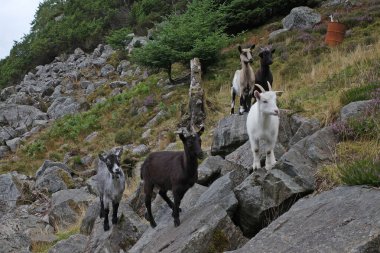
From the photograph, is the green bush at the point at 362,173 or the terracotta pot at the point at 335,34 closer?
the green bush at the point at 362,173

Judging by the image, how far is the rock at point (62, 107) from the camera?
3005cm

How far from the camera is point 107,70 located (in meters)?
35.2

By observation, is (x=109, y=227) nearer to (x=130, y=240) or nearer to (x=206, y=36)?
(x=130, y=240)

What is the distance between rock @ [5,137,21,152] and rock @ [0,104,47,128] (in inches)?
115

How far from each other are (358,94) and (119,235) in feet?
17.4

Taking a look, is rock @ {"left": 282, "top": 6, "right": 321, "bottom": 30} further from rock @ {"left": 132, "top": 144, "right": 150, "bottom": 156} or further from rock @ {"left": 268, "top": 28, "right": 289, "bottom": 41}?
rock @ {"left": 132, "top": 144, "right": 150, "bottom": 156}

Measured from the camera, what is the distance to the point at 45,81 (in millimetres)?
38938

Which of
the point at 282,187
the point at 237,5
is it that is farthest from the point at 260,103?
the point at 237,5

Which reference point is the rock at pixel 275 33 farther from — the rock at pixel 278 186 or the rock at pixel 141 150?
the rock at pixel 278 186

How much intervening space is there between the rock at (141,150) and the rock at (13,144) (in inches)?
423

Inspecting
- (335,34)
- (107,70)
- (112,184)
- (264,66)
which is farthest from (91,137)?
(112,184)

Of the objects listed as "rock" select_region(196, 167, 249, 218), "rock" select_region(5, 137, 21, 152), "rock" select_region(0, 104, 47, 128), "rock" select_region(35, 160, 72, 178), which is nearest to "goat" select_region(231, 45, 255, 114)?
"rock" select_region(196, 167, 249, 218)

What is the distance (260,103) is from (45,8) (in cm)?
5775

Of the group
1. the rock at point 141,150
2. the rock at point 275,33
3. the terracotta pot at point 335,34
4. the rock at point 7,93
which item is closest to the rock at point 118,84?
the rock at point 275,33
